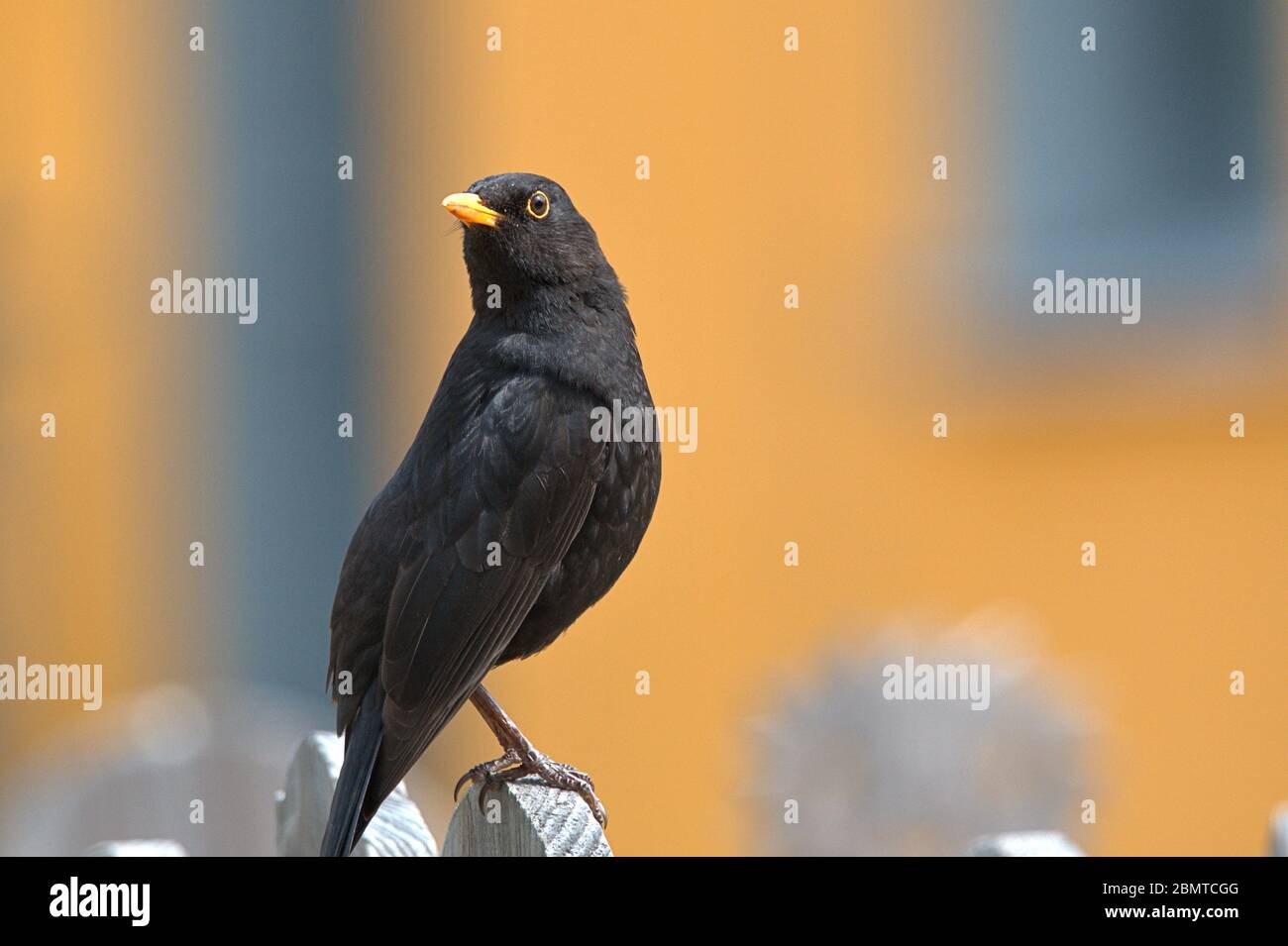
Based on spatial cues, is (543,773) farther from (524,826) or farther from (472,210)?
(472,210)

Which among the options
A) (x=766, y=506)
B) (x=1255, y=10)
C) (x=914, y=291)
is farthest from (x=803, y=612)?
(x=1255, y=10)

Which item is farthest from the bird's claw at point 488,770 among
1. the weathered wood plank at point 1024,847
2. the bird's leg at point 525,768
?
the weathered wood plank at point 1024,847

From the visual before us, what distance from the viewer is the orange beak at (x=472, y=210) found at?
3.27 metres

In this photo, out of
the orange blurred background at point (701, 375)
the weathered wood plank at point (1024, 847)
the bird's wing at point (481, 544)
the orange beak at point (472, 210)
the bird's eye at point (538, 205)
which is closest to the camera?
the weathered wood plank at point (1024, 847)

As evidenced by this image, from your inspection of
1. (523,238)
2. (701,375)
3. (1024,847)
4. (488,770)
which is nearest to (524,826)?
(488,770)

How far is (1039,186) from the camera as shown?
6730 mm

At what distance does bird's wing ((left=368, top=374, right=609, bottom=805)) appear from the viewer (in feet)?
10.2

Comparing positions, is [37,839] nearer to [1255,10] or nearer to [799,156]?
[799,156]

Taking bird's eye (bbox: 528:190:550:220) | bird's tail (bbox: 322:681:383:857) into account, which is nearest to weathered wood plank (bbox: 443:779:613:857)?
bird's tail (bbox: 322:681:383:857)

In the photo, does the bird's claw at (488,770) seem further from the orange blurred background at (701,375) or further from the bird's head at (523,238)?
the orange blurred background at (701,375)

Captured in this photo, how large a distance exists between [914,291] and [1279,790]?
1.97 m

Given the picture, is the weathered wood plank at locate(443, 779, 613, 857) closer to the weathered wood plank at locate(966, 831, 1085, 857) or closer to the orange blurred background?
the weathered wood plank at locate(966, 831, 1085, 857)
